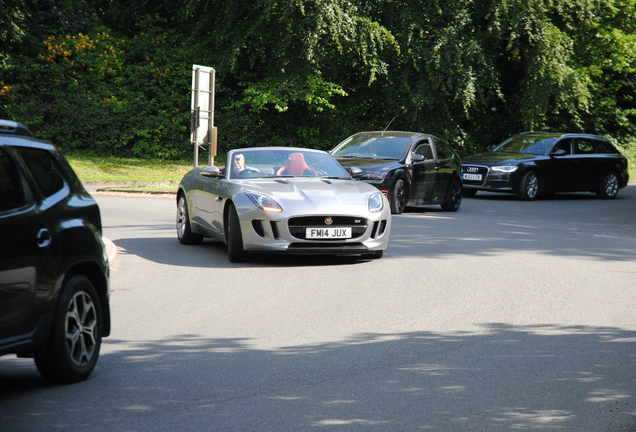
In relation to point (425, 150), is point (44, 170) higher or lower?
lower

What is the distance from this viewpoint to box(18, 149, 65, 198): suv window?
15.2ft

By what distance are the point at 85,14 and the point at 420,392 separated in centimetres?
3027

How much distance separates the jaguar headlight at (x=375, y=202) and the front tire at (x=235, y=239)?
1.67 metres

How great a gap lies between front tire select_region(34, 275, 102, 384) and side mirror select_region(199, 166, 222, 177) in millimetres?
5583

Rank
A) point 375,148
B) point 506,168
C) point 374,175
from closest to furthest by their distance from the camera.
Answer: point 374,175 < point 375,148 < point 506,168

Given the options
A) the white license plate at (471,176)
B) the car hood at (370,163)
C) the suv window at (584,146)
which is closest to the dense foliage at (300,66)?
the suv window at (584,146)

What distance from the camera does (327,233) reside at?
9617 millimetres

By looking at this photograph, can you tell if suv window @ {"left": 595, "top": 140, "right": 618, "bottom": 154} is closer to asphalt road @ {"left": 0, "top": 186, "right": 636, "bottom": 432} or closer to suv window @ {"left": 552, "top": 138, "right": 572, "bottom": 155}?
suv window @ {"left": 552, "top": 138, "right": 572, "bottom": 155}

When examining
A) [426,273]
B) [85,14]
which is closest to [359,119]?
[85,14]

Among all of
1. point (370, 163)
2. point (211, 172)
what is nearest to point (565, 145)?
point (370, 163)

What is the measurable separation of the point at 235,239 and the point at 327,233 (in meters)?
1.15

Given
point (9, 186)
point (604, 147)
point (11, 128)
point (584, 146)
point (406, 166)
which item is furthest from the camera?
point (604, 147)

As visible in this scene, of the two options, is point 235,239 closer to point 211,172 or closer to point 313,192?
point 313,192

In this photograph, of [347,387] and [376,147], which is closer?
[347,387]
